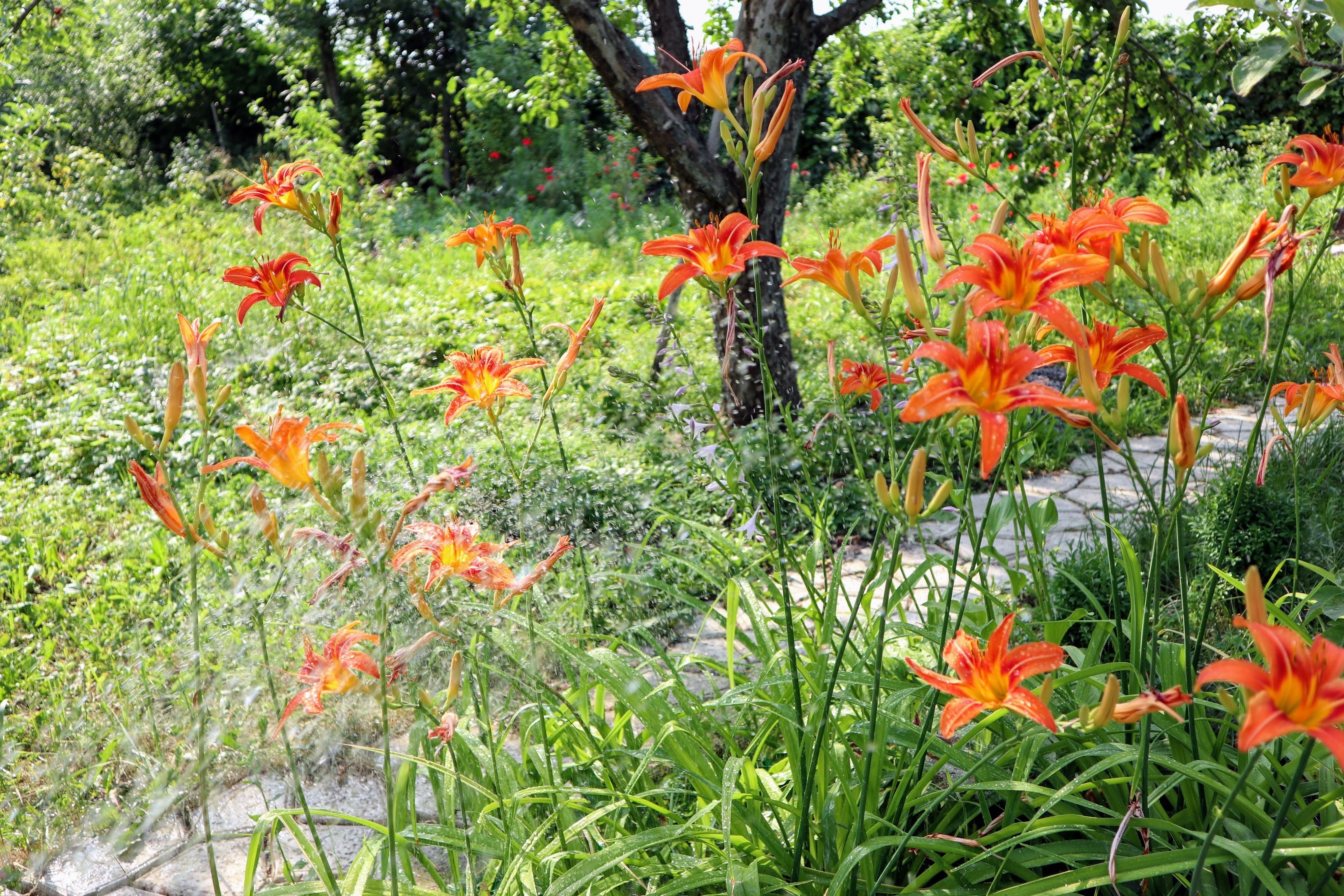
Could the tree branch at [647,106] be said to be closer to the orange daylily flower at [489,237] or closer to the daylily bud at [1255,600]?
the orange daylily flower at [489,237]

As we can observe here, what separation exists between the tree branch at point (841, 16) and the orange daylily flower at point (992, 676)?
10.7 ft

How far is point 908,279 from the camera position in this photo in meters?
1.07

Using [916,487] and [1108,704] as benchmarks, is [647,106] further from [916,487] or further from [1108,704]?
[1108,704]

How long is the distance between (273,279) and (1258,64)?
6.33 ft

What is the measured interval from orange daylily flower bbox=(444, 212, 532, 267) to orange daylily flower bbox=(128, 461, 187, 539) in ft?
2.73

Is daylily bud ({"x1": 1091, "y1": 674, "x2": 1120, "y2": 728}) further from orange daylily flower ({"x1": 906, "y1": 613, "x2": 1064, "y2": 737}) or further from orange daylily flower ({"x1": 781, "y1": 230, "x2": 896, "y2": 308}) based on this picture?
orange daylily flower ({"x1": 781, "y1": 230, "x2": 896, "y2": 308})

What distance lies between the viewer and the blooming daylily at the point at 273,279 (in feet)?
5.61

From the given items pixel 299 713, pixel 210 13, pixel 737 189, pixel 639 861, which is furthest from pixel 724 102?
pixel 210 13

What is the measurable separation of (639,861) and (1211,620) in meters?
1.83

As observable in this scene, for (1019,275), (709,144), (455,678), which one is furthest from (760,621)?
(709,144)

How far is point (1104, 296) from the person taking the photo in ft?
4.25

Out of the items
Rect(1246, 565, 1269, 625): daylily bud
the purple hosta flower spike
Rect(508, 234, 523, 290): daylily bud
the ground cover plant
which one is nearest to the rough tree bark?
the ground cover plant

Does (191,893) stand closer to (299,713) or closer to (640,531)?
(299,713)

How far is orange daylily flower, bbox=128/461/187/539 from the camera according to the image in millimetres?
1082
